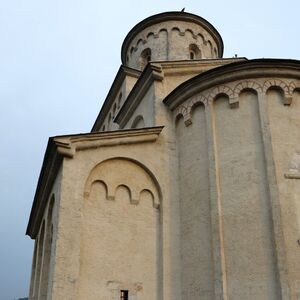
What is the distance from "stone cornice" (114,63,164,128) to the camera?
1254 centimetres

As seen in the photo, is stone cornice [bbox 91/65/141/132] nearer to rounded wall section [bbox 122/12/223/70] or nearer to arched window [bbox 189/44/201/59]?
rounded wall section [bbox 122/12/223/70]

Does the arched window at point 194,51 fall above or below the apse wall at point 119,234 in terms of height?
above

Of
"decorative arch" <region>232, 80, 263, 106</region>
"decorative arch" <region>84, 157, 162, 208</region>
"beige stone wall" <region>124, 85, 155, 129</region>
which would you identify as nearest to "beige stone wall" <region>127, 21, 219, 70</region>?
"beige stone wall" <region>124, 85, 155, 129</region>

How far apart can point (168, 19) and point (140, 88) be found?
22.6ft

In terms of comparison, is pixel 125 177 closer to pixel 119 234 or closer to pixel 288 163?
pixel 119 234

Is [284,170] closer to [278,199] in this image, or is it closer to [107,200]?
[278,199]

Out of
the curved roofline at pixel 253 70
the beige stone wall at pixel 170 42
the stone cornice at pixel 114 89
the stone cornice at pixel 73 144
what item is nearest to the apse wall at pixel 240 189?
the curved roofline at pixel 253 70

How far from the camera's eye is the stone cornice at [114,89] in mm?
16703

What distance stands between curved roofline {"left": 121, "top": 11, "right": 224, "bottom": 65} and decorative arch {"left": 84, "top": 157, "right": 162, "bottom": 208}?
32.5 feet

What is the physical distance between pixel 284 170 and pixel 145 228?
3583mm

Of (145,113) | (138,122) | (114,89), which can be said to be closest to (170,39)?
(114,89)

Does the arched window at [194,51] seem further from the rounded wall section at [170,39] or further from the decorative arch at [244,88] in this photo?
the decorative arch at [244,88]

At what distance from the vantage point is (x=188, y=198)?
10695 millimetres

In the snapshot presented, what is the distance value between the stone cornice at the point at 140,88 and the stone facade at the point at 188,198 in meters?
0.92
